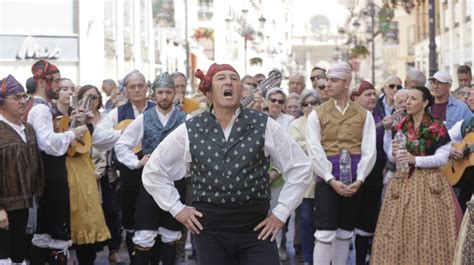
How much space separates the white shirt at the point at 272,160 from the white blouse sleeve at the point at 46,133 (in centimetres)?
239

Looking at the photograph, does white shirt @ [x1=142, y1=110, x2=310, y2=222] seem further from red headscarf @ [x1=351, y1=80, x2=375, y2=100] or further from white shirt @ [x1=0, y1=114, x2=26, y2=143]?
red headscarf @ [x1=351, y1=80, x2=375, y2=100]

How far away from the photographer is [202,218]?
19.9 ft

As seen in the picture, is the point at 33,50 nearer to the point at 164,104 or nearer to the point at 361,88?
the point at 361,88

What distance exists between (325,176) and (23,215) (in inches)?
103

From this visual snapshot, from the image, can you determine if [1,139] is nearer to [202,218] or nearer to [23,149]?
[23,149]

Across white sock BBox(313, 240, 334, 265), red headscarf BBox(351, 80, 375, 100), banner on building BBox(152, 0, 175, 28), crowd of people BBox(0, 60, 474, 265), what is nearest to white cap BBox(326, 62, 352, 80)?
crowd of people BBox(0, 60, 474, 265)

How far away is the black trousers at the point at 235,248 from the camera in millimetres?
6020

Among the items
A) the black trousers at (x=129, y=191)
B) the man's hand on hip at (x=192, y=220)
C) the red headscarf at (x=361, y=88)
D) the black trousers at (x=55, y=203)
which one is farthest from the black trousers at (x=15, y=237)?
the red headscarf at (x=361, y=88)

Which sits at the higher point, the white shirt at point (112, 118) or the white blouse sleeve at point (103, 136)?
the white shirt at point (112, 118)

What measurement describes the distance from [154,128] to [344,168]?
175 cm

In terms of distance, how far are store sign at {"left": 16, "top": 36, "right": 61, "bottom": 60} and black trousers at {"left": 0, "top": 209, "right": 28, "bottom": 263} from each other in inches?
766

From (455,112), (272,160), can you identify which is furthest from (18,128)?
(455,112)

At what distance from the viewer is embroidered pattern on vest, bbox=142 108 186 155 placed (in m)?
8.93

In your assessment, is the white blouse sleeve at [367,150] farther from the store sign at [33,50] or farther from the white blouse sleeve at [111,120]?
the store sign at [33,50]
